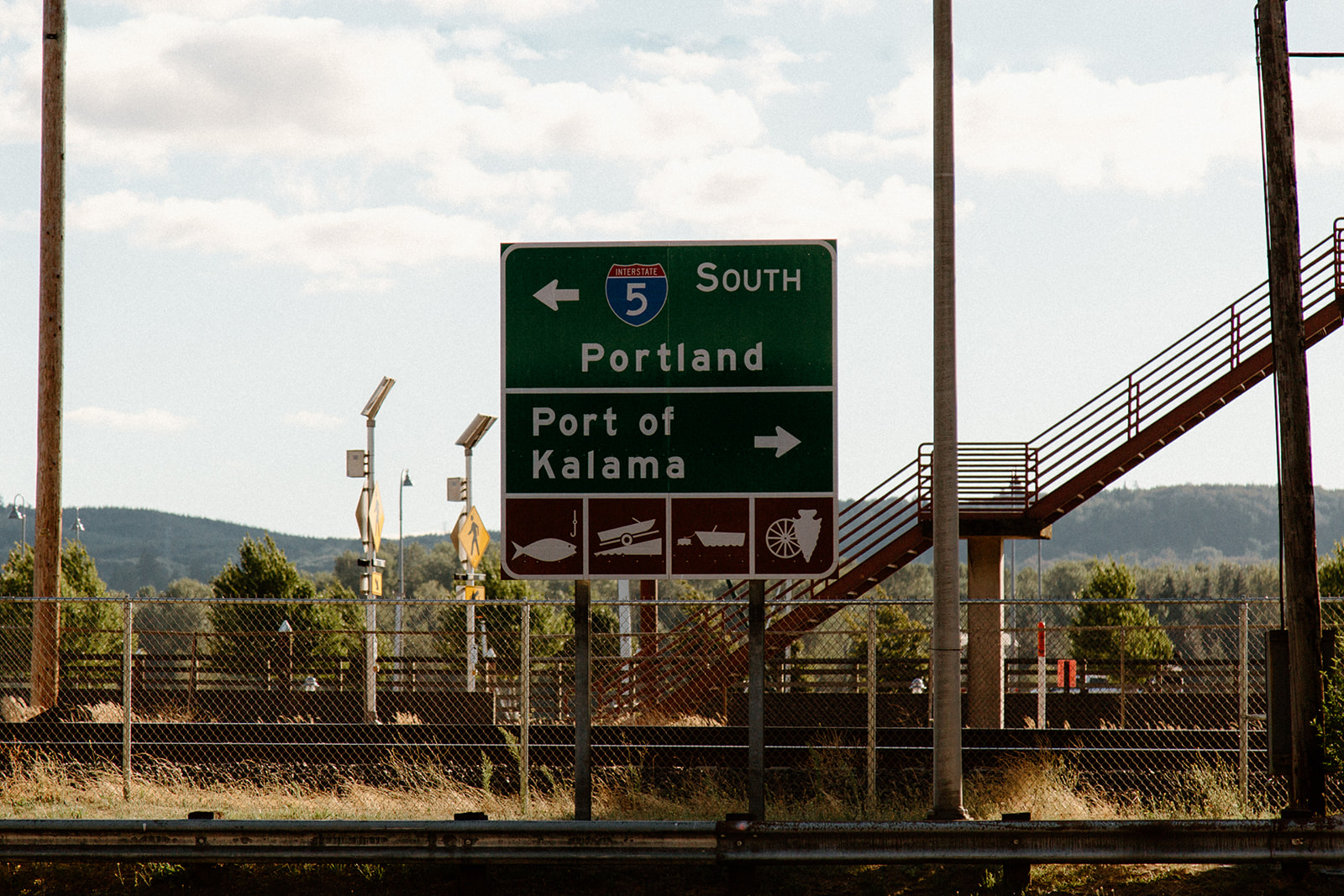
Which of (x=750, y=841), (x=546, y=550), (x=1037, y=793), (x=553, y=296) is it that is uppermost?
(x=553, y=296)

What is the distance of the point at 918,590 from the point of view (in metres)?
128

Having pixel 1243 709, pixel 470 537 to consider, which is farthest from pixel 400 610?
pixel 1243 709

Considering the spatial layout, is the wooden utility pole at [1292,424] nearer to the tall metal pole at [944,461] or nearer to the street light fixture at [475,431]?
the tall metal pole at [944,461]

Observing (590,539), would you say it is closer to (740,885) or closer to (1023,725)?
(740,885)

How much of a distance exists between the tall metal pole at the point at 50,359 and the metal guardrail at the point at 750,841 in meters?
9.18

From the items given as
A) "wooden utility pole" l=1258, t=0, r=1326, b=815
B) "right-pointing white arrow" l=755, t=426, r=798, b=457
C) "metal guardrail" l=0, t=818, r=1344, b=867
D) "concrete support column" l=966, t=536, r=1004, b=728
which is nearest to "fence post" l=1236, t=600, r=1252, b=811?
"wooden utility pole" l=1258, t=0, r=1326, b=815

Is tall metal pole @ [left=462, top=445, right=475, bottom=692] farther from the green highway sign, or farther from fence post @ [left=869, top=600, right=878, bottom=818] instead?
the green highway sign

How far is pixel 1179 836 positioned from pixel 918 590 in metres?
122

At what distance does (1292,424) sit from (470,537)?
21933 mm

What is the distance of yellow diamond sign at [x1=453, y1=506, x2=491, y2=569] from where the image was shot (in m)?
29.7

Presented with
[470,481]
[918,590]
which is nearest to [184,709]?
[470,481]

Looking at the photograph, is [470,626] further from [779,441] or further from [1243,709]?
[779,441]

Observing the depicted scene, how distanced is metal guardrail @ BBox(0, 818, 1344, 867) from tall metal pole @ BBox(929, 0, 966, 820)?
115 cm

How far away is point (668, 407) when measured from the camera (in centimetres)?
990
